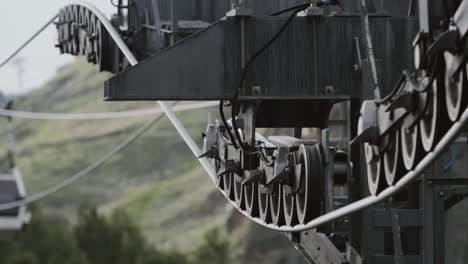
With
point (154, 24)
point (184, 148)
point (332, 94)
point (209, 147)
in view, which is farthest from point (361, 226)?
point (184, 148)

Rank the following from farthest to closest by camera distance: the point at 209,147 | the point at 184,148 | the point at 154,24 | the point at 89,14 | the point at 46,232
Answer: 1. the point at 184,148
2. the point at 46,232
3. the point at 89,14
4. the point at 154,24
5. the point at 209,147

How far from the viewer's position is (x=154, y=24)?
17.6 m

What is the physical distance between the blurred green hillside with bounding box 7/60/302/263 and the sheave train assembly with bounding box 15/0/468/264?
56.3 m

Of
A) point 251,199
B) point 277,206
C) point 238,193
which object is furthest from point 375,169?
point 238,193

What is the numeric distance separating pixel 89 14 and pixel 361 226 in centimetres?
1044

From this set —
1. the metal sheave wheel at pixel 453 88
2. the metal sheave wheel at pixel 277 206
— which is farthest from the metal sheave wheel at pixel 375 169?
the metal sheave wheel at pixel 277 206

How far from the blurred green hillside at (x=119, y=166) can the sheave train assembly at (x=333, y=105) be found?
56273 mm

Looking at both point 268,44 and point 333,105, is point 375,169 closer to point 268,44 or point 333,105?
point 268,44

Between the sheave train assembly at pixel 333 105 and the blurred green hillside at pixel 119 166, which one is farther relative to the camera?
the blurred green hillside at pixel 119 166

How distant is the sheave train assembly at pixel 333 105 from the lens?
8.23 metres

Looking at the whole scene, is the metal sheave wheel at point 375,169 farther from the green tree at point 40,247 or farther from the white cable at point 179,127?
the green tree at point 40,247

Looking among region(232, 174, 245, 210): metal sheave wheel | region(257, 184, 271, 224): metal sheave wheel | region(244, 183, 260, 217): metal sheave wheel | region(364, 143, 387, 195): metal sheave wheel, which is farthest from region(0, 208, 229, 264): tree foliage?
region(364, 143, 387, 195): metal sheave wheel

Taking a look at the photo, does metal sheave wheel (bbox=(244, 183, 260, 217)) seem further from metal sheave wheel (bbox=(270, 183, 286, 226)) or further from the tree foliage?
the tree foliage

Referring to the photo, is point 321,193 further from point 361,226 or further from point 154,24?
point 154,24
